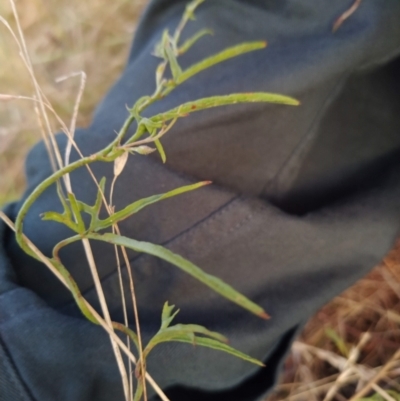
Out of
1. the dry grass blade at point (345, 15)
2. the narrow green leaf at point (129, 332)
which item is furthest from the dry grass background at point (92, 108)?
the narrow green leaf at point (129, 332)

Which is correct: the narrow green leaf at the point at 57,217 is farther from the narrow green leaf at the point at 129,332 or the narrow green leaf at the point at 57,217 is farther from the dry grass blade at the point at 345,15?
the dry grass blade at the point at 345,15

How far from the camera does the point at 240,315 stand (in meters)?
0.51

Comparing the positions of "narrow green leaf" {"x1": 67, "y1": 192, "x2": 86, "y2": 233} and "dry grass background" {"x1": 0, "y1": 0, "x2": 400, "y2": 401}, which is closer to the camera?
"narrow green leaf" {"x1": 67, "y1": 192, "x2": 86, "y2": 233}

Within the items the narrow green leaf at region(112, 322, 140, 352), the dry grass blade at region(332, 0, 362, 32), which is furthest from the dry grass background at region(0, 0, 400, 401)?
the narrow green leaf at region(112, 322, 140, 352)

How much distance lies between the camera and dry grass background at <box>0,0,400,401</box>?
2.24 feet

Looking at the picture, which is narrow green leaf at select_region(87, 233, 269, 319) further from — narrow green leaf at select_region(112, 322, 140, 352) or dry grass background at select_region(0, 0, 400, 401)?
Answer: dry grass background at select_region(0, 0, 400, 401)

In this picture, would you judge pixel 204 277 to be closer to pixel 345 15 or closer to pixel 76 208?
pixel 76 208

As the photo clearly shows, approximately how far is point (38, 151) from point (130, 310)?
0.24 m

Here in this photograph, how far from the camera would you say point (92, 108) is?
35.1 inches

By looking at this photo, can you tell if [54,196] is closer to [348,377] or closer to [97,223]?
[97,223]

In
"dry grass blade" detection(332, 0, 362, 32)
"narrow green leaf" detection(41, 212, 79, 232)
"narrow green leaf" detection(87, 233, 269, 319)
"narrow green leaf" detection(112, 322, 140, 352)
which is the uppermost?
"dry grass blade" detection(332, 0, 362, 32)

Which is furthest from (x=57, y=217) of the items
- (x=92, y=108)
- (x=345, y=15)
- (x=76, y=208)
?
(x=92, y=108)

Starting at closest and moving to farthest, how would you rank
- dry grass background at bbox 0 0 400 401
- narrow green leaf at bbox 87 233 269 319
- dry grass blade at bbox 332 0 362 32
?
narrow green leaf at bbox 87 233 269 319
dry grass blade at bbox 332 0 362 32
dry grass background at bbox 0 0 400 401

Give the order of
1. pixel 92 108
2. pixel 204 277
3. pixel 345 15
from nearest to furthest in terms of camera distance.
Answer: pixel 204 277 < pixel 345 15 < pixel 92 108
